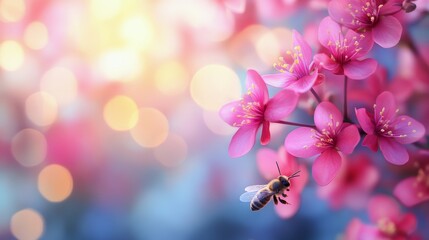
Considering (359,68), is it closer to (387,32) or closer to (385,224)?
(387,32)

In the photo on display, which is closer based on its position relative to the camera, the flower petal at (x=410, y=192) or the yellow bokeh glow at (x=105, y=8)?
the flower petal at (x=410, y=192)

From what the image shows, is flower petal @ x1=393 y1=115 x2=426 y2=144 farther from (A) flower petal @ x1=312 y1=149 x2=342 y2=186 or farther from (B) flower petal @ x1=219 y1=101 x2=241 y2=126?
(B) flower petal @ x1=219 y1=101 x2=241 y2=126

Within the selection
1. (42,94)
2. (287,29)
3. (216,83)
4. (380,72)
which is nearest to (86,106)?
(42,94)

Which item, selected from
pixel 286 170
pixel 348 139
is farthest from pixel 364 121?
pixel 286 170

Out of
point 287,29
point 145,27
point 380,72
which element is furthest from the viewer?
point 145,27

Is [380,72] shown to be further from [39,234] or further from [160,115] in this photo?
[39,234]

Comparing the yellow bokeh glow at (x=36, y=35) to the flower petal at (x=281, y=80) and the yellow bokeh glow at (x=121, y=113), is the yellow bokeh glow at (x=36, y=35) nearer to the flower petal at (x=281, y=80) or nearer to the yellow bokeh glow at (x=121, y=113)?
the yellow bokeh glow at (x=121, y=113)

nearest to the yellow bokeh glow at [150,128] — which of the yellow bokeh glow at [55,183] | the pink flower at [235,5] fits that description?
the yellow bokeh glow at [55,183]
